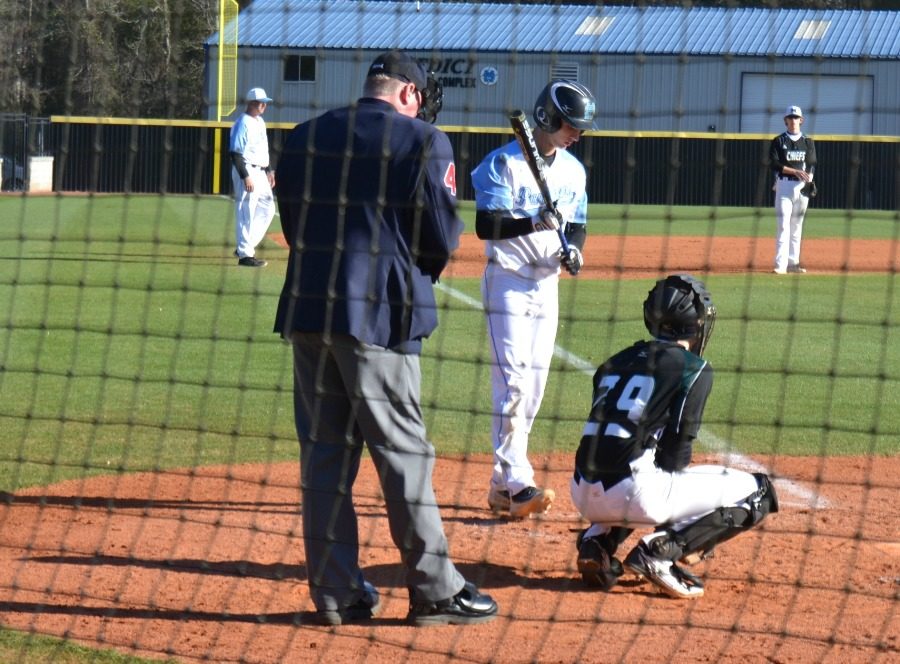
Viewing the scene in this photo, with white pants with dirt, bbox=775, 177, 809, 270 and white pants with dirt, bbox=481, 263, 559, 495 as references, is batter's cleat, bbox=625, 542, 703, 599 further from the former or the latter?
white pants with dirt, bbox=775, 177, 809, 270

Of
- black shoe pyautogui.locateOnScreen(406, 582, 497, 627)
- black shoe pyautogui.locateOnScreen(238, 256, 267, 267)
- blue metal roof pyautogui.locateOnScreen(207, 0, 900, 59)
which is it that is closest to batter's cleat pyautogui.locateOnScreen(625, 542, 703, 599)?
black shoe pyautogui.locateOnScreen(406, 582, 497, 627)

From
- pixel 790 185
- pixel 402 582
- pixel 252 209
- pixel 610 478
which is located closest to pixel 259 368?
pixel 402 582

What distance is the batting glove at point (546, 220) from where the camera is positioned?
5988 mm

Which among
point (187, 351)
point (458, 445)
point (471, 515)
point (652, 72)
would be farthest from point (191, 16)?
point (652, 72)

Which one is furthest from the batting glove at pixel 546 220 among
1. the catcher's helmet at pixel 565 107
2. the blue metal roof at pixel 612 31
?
the blue metal roof at pixel 612 31

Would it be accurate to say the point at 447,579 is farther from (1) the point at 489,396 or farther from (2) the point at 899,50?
(2) the point at 899,50

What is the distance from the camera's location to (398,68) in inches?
189

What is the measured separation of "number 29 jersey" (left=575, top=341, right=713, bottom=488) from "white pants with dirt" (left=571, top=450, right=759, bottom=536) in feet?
0.14

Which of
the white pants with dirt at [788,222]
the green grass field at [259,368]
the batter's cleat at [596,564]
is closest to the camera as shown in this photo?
the batter's cleat at [596,564]

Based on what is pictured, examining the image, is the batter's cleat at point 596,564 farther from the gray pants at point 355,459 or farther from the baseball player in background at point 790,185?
the baseball player in background at point 790,185

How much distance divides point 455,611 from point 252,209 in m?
12.1

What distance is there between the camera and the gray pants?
15.3 feet

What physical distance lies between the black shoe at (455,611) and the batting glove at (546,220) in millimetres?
1857

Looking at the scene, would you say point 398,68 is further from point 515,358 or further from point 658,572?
point 658,572
